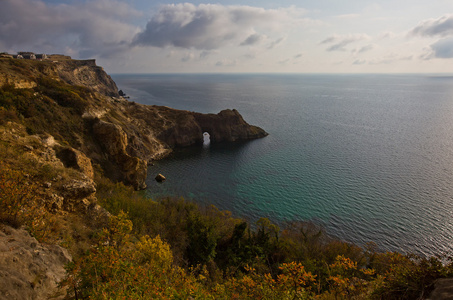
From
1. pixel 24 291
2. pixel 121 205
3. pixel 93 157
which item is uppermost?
pixel 24 291

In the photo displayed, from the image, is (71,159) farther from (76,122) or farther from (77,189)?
(76,122)

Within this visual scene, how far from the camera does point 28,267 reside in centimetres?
1066

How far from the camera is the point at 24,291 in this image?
9031 millimetres

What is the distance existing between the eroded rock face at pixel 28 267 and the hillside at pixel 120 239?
0.16 feet

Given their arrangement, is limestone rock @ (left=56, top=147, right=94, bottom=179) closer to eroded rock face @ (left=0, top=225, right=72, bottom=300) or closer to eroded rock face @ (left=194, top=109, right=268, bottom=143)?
eroded rock face @ (left=0, top=225, right=72, bottom=300)

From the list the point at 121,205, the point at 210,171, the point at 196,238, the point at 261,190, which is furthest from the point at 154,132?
the point at 196,238

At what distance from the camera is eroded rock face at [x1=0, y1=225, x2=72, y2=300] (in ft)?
29.0

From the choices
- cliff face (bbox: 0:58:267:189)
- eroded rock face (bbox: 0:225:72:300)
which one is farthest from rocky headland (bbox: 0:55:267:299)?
cliff face (bbox: 0:58:267:189)

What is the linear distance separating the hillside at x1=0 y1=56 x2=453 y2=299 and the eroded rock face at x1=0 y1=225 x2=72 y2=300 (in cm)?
5

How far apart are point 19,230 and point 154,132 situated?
7629cm

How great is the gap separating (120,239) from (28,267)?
424cm

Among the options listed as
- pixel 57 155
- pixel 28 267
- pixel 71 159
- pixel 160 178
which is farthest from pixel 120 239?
pixel 160 178

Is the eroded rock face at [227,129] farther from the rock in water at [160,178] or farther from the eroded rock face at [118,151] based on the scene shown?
the eroded rock face at [118,151]

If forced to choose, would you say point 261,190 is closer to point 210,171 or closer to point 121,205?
point 210,171
